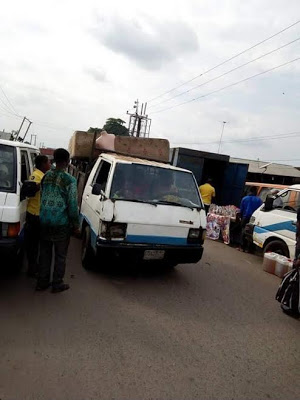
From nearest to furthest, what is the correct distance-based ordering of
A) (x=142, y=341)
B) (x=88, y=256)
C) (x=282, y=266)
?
(x=142, y=341) → (x=88, y=256) → (x=282, y=266)

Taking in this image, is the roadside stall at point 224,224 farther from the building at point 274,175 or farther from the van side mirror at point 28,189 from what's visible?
the building at point 274,175

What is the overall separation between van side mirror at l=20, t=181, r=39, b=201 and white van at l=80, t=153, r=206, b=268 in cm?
97

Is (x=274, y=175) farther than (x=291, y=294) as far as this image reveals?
Yes

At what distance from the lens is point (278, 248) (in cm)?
725

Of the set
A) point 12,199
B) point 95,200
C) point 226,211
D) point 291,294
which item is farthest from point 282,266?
point 12,199

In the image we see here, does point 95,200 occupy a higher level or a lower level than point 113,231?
higher

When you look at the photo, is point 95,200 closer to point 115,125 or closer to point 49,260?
point 49,260

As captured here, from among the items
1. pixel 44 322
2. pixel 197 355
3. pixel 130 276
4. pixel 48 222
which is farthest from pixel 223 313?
pixel 48 222

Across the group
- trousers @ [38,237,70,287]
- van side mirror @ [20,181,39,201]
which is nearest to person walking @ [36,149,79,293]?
trousers @ [38,237,70,287]

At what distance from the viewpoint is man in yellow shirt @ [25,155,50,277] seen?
4.70 metres

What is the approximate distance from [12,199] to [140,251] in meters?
1.87

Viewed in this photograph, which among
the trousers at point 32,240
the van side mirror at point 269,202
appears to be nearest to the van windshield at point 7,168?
the trousers at point 32,240

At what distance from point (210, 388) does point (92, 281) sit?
98.7 inches

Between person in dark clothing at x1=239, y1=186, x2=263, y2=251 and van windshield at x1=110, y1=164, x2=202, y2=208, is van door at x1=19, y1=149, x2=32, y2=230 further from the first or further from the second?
person in dark clothing at x1=239, y1=186, x2=263, y2=251
